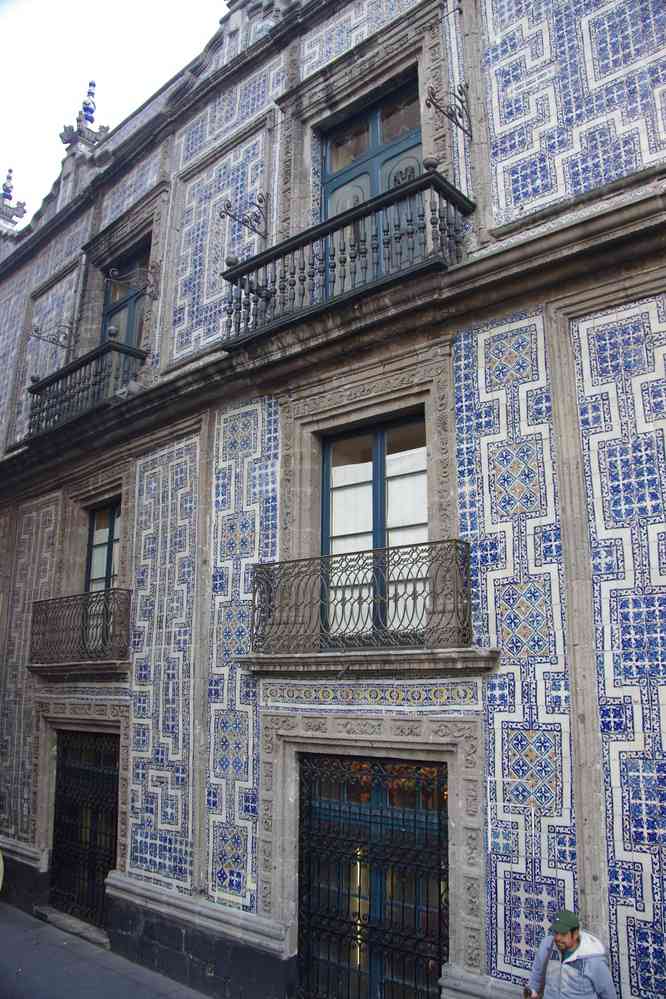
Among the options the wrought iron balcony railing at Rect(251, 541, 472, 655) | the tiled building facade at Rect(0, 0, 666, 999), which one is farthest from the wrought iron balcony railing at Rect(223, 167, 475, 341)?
the wrought iron balcony railing at Rect(251, 541, 472, 655)

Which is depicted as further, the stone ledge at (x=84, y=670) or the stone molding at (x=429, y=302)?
the stone ledge at (x=84, y=670)

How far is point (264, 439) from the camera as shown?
8367 mm

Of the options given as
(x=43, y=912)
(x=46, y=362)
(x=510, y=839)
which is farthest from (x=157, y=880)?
(x=46, y=362)

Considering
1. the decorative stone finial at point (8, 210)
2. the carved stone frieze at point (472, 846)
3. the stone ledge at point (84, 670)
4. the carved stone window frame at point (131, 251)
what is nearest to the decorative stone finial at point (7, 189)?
the decorative stone finial at point (8, 210)

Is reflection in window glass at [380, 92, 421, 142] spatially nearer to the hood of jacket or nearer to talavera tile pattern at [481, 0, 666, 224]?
talavera tile pattern at [481, 0, 666, 224]

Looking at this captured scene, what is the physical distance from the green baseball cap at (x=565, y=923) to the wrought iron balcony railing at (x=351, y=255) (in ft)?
15.8

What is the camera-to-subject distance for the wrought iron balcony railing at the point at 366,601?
6359mm

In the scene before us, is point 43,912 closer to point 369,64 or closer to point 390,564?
point 390,564

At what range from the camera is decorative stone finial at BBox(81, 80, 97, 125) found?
1385cm

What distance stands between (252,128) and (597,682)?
24.9ft

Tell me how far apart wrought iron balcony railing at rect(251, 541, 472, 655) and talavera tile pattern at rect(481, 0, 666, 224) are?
302 cm

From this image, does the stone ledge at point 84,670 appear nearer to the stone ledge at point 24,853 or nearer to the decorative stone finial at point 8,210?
the stone ledge at point 24,853

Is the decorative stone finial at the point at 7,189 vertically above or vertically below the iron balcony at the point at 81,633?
above

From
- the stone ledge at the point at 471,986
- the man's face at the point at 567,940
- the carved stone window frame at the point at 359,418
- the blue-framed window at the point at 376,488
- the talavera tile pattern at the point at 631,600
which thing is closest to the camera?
the man's face at the point at 567,940
